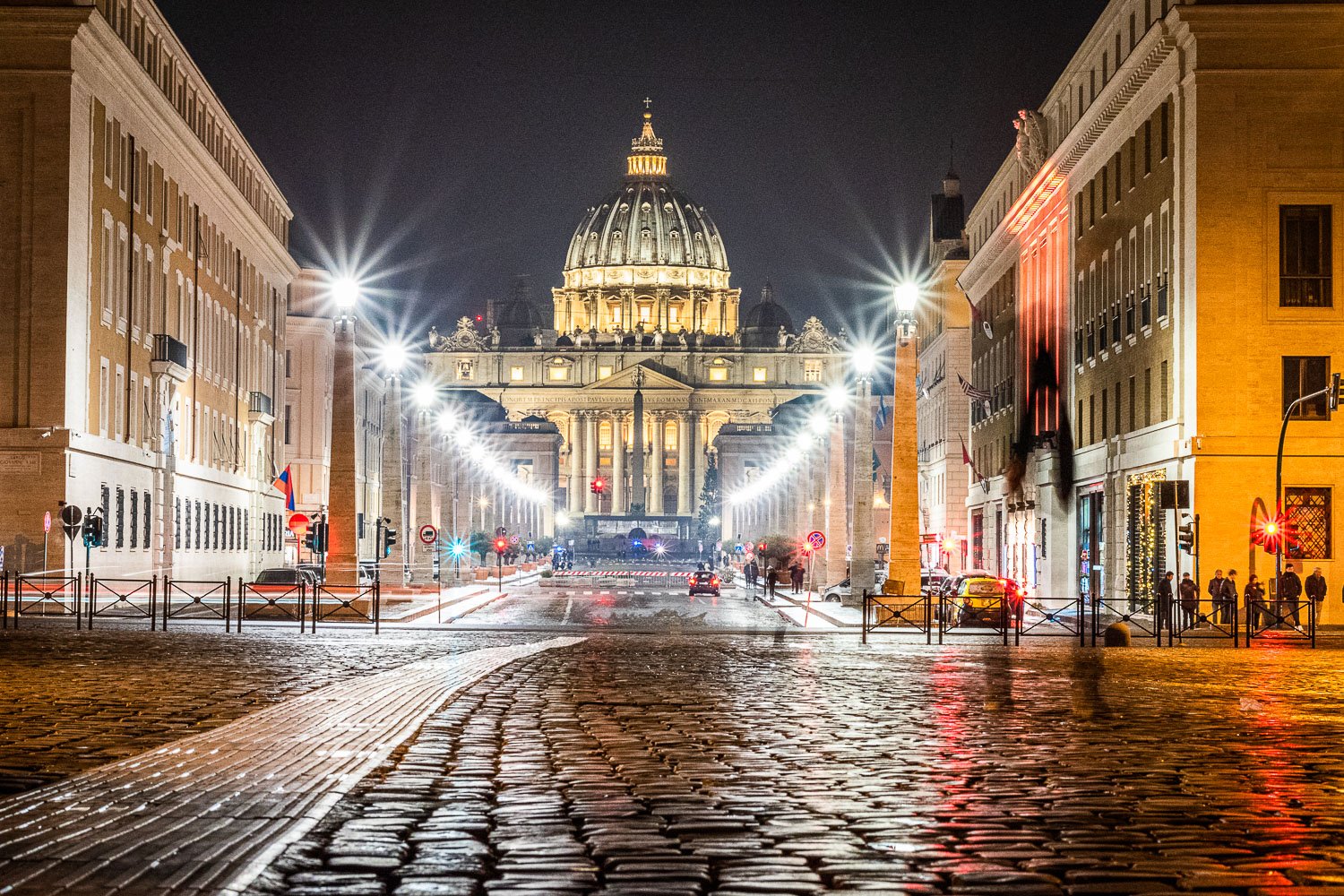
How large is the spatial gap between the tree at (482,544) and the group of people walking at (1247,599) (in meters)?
62.9

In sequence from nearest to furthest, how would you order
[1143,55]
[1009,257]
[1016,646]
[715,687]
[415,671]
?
[715,687]
[415,671]
[1016,646]
[1143,55]
[1009,257]

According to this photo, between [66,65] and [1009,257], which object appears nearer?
[66,65]

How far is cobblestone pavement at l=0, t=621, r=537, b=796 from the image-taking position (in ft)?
48.3

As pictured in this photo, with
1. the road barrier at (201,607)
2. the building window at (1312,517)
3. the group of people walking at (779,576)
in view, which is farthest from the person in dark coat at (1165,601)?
the group of people walking at (779,576)

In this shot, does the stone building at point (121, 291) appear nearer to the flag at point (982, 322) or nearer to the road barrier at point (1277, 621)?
the road barrier at point (1277, 621)

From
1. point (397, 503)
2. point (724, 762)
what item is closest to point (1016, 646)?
point (724, 762)

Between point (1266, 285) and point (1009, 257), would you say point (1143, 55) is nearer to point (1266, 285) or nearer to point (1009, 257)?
point (1266, 285)

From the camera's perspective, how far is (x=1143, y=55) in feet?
149

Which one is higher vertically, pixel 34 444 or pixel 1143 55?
pixel 1143 55

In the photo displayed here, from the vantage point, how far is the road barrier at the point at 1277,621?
1474 inches

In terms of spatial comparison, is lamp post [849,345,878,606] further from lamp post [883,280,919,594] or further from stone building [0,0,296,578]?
stone building [0,0,296,578]

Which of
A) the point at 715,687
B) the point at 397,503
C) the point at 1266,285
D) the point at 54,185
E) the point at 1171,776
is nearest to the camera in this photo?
the point at 1171,776

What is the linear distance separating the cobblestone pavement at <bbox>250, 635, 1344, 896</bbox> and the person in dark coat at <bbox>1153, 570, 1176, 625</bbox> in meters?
14.5

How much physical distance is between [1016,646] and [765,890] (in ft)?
90.4
